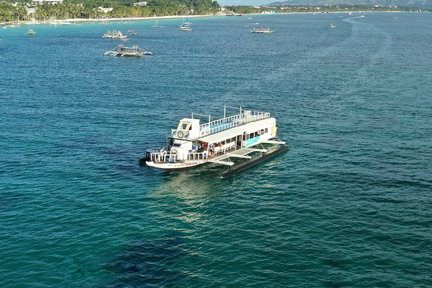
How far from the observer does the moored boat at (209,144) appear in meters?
74.8

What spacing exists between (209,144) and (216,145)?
132 inches

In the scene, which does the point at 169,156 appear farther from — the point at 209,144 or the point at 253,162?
the point at 253,162

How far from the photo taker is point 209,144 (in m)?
76.9

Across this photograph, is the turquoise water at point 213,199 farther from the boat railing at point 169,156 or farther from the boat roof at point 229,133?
the boat roof at point 229,133

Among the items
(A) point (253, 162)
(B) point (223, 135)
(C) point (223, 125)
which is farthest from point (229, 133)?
(A) point (253, 162)

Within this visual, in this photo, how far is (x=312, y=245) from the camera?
5266cm

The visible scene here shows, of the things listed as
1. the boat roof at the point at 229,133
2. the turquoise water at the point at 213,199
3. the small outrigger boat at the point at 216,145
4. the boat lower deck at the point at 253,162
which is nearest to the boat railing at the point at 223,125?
the small outrigger boat at the point at 216,145

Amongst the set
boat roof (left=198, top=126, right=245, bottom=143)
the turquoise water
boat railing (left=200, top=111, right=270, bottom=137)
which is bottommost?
the turquoise water

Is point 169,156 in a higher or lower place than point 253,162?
higher

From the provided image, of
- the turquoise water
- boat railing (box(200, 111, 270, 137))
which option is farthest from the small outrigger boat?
the turquoise water

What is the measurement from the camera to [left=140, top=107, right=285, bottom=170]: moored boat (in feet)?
245

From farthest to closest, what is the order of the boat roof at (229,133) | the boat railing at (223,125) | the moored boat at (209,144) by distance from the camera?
1. the boat railing at (223,125)
2. the boat roof at (229,133)
3. the moored boat at (209,144)

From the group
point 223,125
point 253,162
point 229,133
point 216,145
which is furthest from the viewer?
point 223,125

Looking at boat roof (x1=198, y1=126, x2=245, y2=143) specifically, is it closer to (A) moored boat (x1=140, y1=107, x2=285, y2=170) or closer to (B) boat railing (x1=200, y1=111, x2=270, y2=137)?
(A) moored boat (x1=140, y1=107, x2=285, y2=170)
